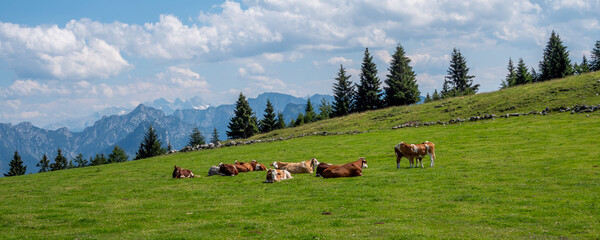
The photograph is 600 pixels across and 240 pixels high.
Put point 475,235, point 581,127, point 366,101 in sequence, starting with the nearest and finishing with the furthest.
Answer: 1. point 475,235
2. point 581,127
3. point 366,101

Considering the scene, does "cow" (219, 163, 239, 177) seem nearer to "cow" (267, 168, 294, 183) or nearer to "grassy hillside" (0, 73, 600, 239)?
"grassy hillside" (0, 73, 600, 239)

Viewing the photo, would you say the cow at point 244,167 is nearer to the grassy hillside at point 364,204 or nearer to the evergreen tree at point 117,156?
the grassy hillside at point 364,204

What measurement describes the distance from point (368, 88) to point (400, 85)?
8.72 metres

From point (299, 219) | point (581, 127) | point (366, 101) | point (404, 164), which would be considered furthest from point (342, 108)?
point (299, 219)

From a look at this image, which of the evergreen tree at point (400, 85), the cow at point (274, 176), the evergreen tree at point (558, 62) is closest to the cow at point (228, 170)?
the cow at point (274, 176)

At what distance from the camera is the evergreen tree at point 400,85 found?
3543 inches

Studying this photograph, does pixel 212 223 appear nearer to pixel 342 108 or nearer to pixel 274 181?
pixel 274 181

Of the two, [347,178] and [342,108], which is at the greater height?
[342,108]

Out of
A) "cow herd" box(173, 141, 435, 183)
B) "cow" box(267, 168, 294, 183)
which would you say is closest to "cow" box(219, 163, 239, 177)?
"cow herd" box(173, 141, 435, 183)

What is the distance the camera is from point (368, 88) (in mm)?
96125

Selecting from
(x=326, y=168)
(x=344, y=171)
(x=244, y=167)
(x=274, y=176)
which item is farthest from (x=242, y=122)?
(x=344, y=171)

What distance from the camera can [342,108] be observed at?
330ft

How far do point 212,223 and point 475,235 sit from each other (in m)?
7.63

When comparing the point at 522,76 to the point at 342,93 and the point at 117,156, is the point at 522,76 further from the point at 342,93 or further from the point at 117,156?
the point at 117,156
